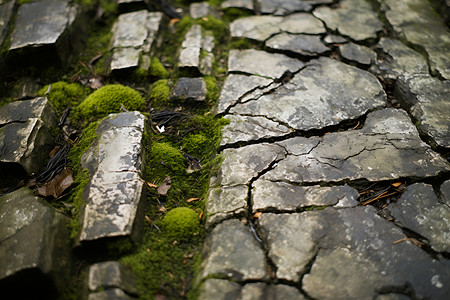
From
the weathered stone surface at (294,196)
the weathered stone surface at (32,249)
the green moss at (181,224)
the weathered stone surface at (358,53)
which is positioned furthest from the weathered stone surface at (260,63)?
the weathered stone surface at (32,249)

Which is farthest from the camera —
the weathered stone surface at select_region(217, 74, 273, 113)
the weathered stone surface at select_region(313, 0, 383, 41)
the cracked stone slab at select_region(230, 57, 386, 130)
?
the weathered stone surface at select_region(313, 0, 383, 41)

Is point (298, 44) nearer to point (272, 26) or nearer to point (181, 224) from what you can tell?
point (272, 26)

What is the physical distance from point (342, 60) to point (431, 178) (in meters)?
1.46

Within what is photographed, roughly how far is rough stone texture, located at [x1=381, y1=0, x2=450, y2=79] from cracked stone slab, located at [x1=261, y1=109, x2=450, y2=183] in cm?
100

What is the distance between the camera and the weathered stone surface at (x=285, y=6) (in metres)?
3.70

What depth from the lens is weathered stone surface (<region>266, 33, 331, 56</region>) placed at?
313 centimetres

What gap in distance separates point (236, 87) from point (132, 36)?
4.26 ft

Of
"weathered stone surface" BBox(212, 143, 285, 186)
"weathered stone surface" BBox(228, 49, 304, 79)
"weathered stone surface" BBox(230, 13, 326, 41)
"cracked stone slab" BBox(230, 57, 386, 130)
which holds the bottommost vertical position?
"weathered stone surface" BBox(212, 143, 285, 186)

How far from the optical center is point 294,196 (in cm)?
200

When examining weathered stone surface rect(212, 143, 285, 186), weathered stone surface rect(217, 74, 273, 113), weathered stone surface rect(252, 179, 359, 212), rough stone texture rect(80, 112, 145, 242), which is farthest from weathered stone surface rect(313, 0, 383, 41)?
rough stone texture rect(80, 112, 145, 242)

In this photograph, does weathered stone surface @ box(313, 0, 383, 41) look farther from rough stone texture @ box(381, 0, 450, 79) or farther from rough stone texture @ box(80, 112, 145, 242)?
rough stone texture @ box(80, 112, 145, 242)

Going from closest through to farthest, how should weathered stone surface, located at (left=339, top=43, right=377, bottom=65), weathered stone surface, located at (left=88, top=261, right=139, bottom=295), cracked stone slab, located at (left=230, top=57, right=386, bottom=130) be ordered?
1. weathered stone surface, located at (left=88, top=261, right=139, bottom=295)
2. cracked stone slab, located at (left=230, top=57, right=386, bottom=130)
3. weathered stone surface, located at (left=339, top=43, right=377, bottom=65)

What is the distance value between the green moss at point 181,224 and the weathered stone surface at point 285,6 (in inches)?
107

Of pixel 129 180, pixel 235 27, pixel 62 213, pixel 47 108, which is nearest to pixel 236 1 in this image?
pixel 235 27
